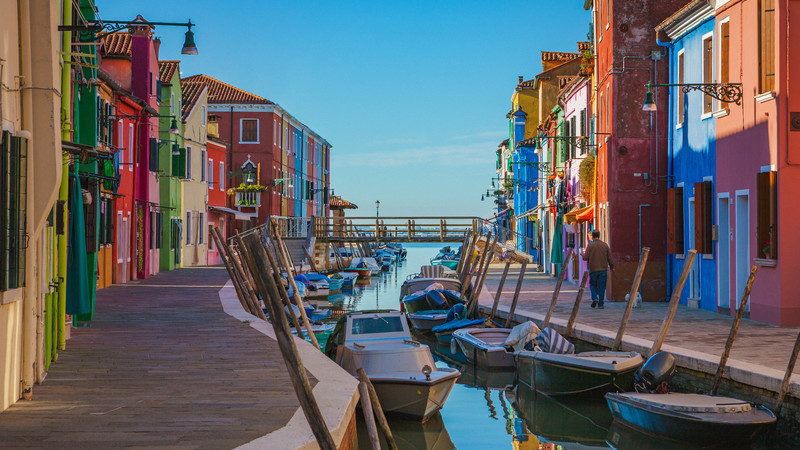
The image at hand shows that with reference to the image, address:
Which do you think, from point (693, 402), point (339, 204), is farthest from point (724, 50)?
point (339, 204)

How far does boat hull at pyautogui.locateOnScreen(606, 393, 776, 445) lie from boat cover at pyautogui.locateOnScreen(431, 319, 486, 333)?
8481mm

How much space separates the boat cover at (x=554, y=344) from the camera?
14778mm

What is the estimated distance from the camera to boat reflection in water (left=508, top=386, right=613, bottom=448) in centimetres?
1256

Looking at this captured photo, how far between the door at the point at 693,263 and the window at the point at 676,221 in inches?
6.6

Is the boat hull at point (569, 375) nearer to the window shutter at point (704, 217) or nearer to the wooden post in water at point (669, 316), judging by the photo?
the wooden post in water at point (669, 316)

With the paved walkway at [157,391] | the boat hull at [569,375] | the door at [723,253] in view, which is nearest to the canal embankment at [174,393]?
the paved walkway at [157,391]

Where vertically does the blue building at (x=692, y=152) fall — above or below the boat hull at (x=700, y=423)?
above

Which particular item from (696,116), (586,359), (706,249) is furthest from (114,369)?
(696,116)

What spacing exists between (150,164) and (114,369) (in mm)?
22225

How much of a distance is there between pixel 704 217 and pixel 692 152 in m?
2.17

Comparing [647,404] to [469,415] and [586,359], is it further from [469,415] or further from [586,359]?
[469,415]

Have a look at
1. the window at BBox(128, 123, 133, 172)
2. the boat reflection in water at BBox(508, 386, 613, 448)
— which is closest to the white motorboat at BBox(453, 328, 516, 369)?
the boat reflection in water at BBox(508, 386, 613, 448)

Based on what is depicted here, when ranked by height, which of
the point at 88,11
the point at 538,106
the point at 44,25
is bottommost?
the point at 44,25

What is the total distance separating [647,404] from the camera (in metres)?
11.4
